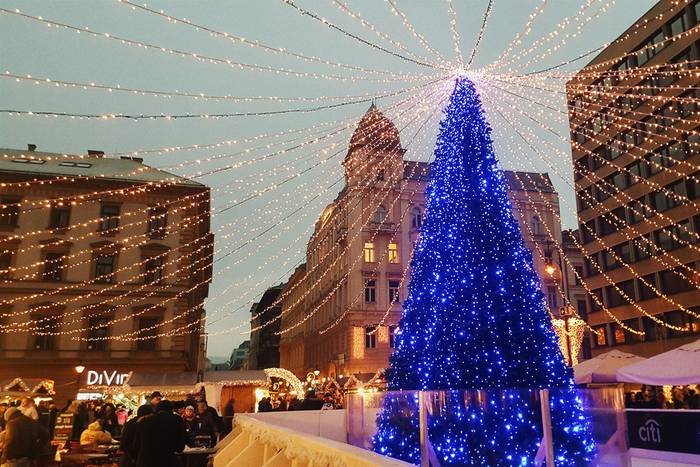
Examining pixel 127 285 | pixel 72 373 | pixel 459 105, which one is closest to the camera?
pixel 459 105

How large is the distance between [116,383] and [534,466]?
95.4ft

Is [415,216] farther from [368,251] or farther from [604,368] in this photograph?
[604,368]

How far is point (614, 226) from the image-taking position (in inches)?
1449

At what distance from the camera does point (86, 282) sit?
30.3 meters

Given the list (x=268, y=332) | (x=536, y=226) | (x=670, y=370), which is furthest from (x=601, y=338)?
(x=268, y=332)

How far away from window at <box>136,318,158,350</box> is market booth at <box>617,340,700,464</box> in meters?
25.2

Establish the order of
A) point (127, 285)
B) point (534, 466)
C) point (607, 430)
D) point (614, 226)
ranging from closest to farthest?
point (534, 466)
point (607, 430)
point (127, 285)
point (614, 226)

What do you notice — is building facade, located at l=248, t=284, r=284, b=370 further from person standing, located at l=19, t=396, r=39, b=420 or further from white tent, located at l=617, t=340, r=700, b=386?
person standing, located at l=19, t=396, r=39, b=420

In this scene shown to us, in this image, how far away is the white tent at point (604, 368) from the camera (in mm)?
15695

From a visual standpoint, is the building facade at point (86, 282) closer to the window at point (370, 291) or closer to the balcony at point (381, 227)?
the window at point (370, 291)

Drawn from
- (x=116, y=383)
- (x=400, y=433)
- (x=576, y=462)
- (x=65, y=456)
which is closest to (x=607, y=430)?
(x=576, y=462)

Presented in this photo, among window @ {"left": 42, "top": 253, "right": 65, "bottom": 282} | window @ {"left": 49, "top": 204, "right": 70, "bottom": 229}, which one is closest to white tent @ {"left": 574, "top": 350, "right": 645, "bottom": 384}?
window @ {"left": 42, "top": 253, "right": 65, "bottom": 282}

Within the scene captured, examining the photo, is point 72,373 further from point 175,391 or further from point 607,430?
point 607,430

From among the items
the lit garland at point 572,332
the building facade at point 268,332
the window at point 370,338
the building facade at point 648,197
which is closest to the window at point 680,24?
the building facade at point 648,197
